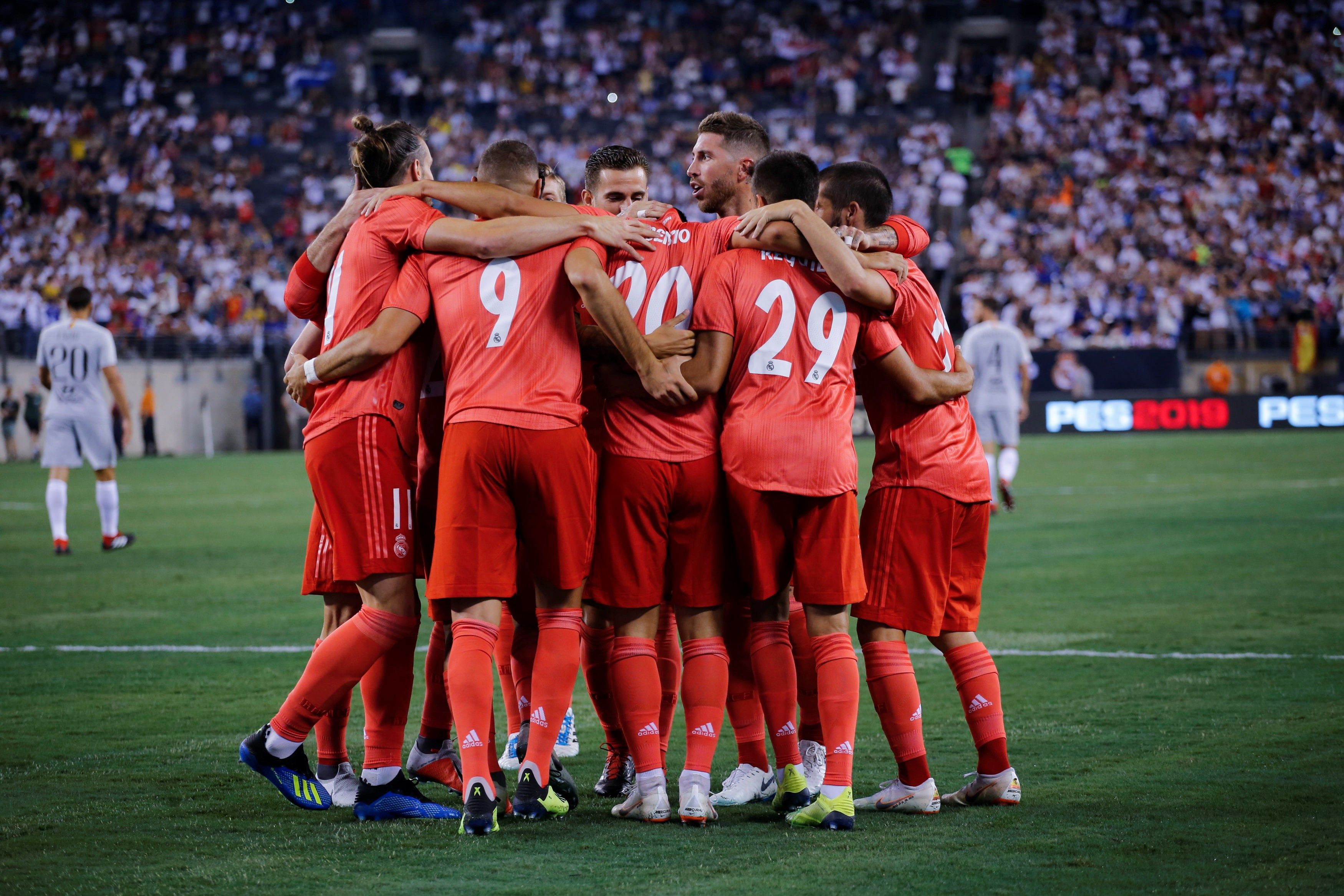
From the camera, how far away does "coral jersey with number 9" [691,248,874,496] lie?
4727mm

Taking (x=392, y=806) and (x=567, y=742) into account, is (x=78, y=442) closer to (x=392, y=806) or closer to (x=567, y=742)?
(x=567, y=742)

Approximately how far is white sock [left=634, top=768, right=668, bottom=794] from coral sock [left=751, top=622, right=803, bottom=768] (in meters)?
0.41

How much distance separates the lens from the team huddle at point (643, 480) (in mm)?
4668

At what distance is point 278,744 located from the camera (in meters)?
4.82

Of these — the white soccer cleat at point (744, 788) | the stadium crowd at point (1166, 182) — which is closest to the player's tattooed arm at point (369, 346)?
the white soccer cleat at point (744, 788)

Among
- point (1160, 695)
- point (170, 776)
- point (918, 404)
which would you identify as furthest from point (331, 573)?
point (1160, 695)

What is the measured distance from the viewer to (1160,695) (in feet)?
21.9

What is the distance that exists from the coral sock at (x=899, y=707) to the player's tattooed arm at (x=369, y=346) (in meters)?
1.92

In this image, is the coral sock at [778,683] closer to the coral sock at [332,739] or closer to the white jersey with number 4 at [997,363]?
the coral sock at [332,739]

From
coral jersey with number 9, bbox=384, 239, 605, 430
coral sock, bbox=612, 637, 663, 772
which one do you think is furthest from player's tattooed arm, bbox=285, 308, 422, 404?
coral sock, bbox=612, 637, 663, 772

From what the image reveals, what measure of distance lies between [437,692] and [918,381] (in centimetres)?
214

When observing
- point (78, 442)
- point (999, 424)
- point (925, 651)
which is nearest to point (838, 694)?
point (925, 651)

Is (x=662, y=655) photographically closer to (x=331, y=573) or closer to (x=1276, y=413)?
(x=331, y=573)

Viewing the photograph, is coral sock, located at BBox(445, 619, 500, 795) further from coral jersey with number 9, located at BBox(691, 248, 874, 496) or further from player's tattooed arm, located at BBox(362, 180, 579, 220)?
player's tattooed arm, located at BBox(362, 180, 579, 220)
